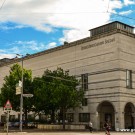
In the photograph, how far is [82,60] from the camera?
5950 cm

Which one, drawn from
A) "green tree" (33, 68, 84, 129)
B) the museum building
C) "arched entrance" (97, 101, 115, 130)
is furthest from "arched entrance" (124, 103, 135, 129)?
"green tree" (33, 68, 84, 129)

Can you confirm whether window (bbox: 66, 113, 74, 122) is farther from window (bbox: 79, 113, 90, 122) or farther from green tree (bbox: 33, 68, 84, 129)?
green tree (bbox: 33, 68, 84, 129)

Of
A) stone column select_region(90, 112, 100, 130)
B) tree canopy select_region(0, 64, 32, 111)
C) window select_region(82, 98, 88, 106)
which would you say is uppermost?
tree canopy select_region(0, 64, 32, 111)

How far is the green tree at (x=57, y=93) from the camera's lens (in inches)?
1964

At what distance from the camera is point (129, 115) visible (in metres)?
56.9

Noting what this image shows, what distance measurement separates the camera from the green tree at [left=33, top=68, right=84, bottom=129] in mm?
49875

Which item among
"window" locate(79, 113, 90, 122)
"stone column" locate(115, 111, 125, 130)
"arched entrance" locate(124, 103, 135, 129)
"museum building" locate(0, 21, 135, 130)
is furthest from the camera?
"window" locate(79, 113, 90, 122)

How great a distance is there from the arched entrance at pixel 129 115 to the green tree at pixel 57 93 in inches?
335

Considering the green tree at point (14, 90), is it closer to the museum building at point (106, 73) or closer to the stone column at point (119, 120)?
the museum building at point (106, 73)

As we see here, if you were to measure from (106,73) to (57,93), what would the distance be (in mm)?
9630

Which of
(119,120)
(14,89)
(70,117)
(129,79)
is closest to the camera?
(119,120)

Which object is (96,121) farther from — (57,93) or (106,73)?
(57,93)

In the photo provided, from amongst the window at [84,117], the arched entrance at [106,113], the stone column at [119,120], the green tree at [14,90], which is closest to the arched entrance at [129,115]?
the arched entrance at [106,113]

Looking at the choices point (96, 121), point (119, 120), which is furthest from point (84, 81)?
point (119, 120)
